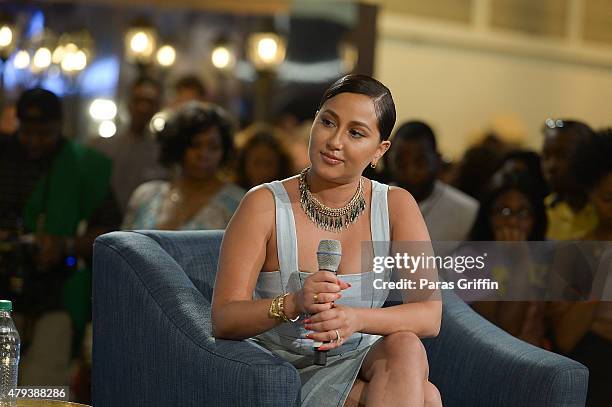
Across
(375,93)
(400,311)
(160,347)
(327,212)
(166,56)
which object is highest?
(166,56)

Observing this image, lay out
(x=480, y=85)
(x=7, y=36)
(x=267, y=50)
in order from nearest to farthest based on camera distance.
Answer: (x=7, y=36) < (x=267, y=50) < (x=480, y=85)

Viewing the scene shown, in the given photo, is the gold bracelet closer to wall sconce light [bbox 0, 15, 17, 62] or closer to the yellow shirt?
the yellow shirt

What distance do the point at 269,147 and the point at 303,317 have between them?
9.79ft

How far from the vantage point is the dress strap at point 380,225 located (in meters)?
3.25

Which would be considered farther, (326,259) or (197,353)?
(197,353)

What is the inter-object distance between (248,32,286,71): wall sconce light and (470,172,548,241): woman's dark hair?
169 inches

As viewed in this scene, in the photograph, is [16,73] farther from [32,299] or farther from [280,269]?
[280,269]

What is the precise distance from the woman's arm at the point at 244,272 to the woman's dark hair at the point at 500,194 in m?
1.83

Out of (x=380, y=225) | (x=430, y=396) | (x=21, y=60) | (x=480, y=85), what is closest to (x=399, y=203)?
(x=380, y=225)

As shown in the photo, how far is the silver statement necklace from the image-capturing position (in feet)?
10.6

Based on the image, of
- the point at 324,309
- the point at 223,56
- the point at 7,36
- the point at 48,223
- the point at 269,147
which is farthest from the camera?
the point at 223,56

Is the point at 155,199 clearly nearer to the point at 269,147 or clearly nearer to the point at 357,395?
the point at 269,147

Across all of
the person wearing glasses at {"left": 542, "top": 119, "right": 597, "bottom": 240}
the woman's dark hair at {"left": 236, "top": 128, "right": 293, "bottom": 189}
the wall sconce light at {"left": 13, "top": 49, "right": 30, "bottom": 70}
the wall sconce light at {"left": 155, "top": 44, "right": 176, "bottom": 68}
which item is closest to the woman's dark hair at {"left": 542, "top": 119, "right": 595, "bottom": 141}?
the person wearing glasses at {"left": 542, "top": 119, "right": 597, "bottom": 240}

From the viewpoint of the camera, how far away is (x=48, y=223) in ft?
16.9
